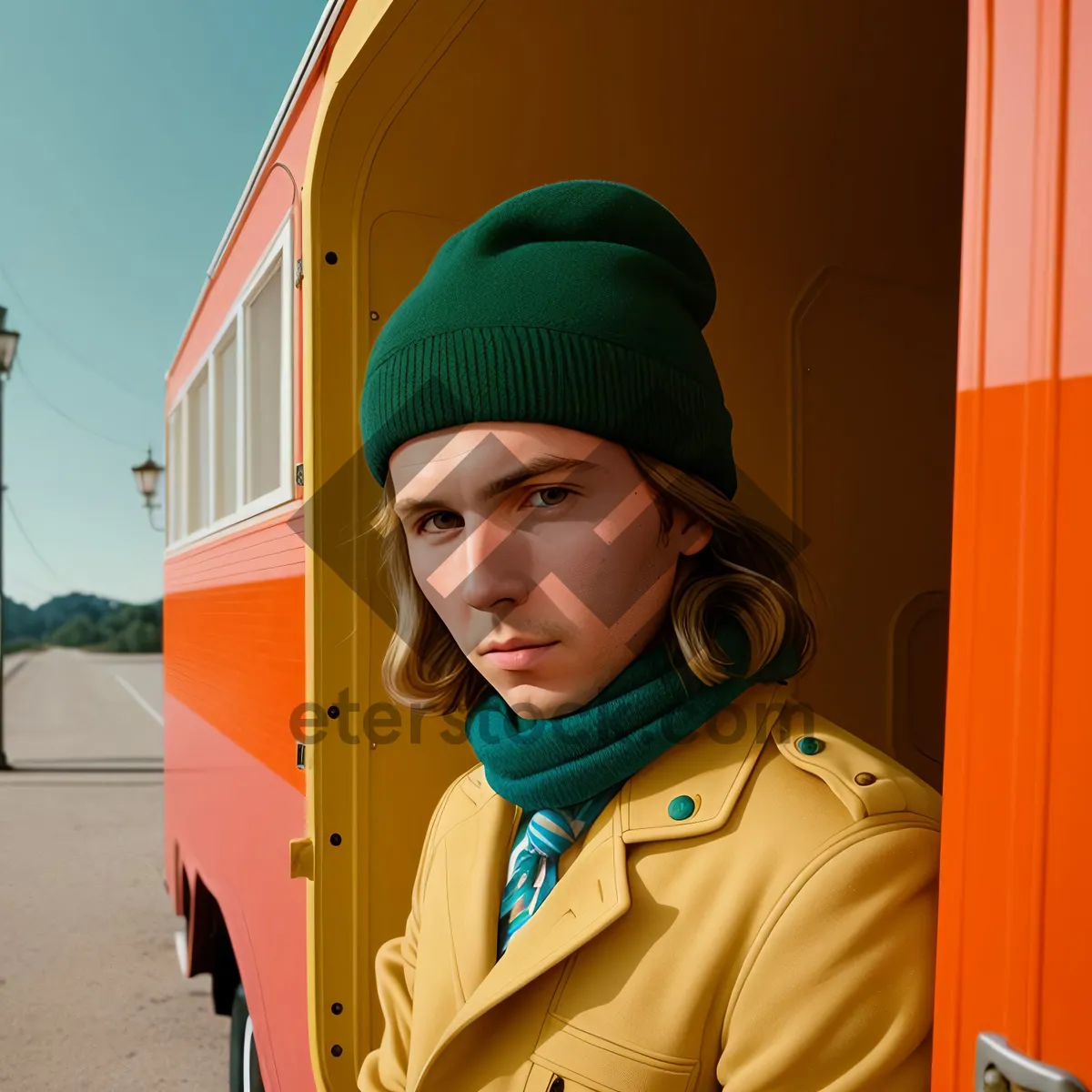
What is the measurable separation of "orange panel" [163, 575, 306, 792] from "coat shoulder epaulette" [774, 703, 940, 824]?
128cm

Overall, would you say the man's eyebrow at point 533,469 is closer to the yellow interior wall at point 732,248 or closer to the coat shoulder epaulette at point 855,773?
the coat shoulder epaulette at point 855,773

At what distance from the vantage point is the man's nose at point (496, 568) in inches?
48.4

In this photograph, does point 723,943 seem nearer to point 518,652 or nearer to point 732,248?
point 518,652

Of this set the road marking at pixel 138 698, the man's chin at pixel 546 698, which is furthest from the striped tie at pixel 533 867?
the road marking at pixel 138 698

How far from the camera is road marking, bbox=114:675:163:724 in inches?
684

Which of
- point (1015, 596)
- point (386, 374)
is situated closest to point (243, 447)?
point (386, 374)

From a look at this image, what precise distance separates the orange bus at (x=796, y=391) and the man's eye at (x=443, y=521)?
57 centimetres

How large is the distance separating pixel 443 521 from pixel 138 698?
2147 centimetres

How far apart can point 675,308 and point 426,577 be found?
475mm

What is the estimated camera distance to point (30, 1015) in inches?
181

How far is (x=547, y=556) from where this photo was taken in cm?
125

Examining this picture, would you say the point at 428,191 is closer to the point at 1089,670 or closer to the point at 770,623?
the point at 770,623

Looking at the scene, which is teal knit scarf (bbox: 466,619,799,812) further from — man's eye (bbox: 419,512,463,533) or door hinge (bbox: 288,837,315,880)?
door hinge (bbox: 288,837,315,880)

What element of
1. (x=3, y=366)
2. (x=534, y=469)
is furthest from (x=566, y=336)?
(x=3, y=366)
